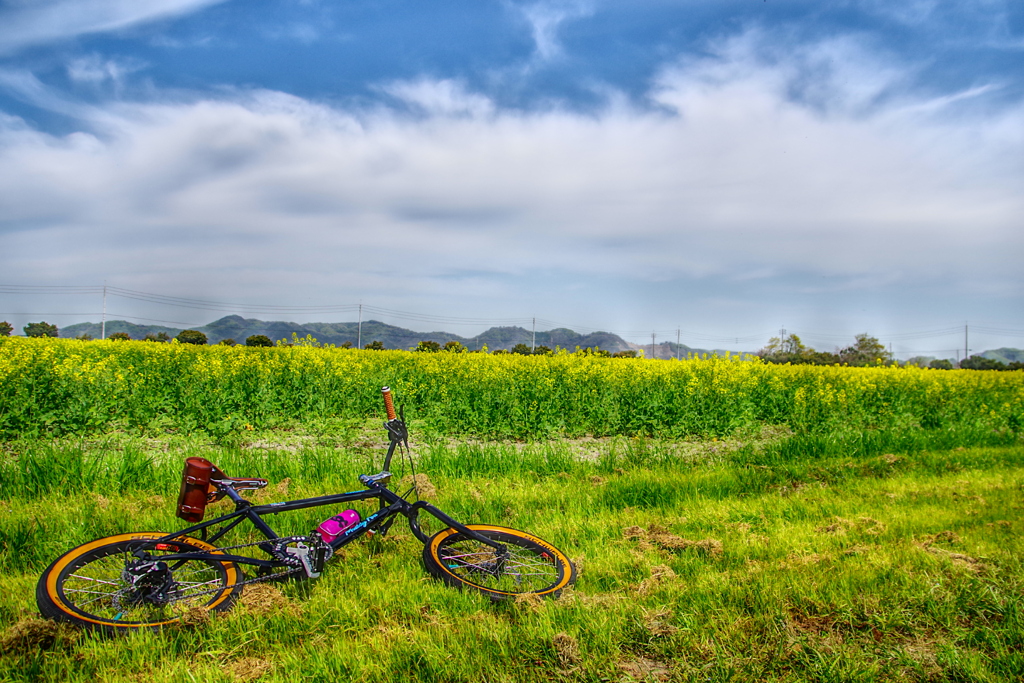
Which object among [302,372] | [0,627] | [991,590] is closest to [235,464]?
[0,627]

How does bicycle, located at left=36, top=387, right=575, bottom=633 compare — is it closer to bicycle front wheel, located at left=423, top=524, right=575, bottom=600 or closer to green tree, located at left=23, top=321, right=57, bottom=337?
bicycle front wheel, located at left=423, top=524, right=575, bottom=600

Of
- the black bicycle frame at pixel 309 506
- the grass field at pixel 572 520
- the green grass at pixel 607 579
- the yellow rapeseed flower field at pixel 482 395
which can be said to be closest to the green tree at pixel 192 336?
the yellow rapeseed flower field at pixel 482 395

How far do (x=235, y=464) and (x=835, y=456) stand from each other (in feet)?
27.6

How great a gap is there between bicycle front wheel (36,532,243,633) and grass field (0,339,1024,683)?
114mm

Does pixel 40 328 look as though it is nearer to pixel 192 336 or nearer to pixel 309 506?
pixel 192 336

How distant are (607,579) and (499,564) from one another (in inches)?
30.4

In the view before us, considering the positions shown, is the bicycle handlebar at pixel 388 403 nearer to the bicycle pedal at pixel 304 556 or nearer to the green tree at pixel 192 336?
the bicycle pedal at pixel 304 556

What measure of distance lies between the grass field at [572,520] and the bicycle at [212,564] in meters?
0.14

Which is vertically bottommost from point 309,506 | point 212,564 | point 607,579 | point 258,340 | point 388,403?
point 607,579

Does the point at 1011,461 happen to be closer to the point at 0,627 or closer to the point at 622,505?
the point at 622,505

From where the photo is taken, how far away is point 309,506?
3.54 metres

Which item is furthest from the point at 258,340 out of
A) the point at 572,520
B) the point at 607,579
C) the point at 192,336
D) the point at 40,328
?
the point at 607,579

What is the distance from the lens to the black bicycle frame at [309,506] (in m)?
3.38

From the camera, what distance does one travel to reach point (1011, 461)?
908 centimetres
